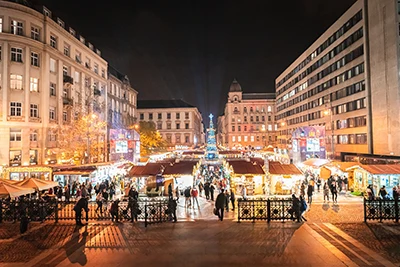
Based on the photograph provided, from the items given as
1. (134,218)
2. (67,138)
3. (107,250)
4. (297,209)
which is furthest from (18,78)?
(297,209)

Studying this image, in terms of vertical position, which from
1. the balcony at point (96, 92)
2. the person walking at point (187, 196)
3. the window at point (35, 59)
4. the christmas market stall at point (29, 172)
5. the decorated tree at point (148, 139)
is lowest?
the person walking at point (187, 196)

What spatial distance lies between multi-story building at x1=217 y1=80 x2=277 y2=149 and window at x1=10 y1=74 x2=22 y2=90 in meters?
78.6

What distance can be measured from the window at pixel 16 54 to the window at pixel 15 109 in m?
4.65

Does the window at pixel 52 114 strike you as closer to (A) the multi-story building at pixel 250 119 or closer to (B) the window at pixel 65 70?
(B) the window at pixel 65 70

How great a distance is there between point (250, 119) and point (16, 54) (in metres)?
81.8

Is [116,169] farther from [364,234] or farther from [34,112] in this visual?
[364,234]

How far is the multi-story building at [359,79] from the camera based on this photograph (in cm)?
3186

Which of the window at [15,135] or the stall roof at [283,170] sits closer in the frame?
the stall roof at [283,170]

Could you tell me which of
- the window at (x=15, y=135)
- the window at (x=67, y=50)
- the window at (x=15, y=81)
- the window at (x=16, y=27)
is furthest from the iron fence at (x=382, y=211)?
the window at (x=67, y=50)

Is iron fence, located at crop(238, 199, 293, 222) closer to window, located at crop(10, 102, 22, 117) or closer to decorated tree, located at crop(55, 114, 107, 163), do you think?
decorated tree, located at crop(55, 114, 107, 163)

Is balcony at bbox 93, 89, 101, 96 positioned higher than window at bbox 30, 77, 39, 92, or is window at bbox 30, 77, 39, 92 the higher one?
balcony at bbox 93, 89, 101, 96

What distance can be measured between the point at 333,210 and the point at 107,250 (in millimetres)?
13669

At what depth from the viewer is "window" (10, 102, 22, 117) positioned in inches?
1075

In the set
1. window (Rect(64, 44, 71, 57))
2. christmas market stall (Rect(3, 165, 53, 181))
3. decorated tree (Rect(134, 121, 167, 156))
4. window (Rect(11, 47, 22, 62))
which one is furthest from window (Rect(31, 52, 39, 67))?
decorated tree (Rect(134, 121, 167, 156))
